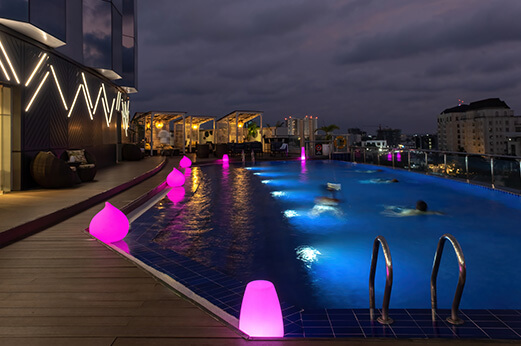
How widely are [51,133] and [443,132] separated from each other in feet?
448

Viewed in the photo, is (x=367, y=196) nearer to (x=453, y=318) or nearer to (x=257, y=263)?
(x=257, y=263)

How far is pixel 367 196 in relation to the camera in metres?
9.84

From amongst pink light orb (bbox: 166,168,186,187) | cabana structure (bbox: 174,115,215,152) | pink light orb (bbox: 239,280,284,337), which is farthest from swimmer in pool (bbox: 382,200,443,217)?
cabana structure (bbox: 174,115,215,152)

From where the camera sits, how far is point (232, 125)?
29750 mm

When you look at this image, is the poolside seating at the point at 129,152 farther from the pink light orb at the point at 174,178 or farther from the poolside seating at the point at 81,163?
the pink light orb at the point at 174,178

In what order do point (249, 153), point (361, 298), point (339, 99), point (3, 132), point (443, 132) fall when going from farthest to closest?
point (443, 132)
point (339, 99)
point (249, 153)
point (3, 132)
point (361, 298)

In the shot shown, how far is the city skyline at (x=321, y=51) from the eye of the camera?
93.0ft

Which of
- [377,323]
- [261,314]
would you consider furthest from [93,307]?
[377,323]

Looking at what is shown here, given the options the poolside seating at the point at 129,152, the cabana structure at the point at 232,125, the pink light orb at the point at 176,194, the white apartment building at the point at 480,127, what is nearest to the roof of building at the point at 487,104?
the white apartment building at the point at 480,127

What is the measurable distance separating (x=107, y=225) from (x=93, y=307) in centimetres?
203

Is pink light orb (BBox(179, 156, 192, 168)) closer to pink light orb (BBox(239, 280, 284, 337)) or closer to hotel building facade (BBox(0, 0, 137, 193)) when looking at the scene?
hotel building facade (BBox(0, 0, 137, 193))

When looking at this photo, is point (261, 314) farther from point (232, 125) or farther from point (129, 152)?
point (232, 125)

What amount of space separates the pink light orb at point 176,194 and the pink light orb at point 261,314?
21.2 ft

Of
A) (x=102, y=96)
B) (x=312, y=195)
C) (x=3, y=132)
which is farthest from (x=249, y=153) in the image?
(x=3, y=132)
